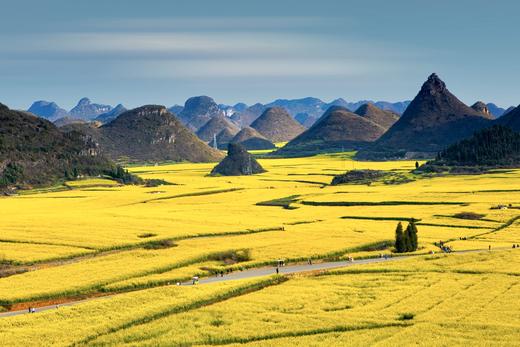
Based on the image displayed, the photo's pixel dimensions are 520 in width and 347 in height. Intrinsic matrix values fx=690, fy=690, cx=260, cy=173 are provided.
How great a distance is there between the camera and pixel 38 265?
88.9m

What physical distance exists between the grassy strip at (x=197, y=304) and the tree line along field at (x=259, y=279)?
0.14 metres

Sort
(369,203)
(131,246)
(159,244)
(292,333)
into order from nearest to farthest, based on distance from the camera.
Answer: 1. (292,333)
2. (131,246)
3. (159,244)
4. (369,203)

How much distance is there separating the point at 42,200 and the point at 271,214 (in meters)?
69.9

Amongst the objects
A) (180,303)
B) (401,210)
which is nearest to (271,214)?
(401,210)

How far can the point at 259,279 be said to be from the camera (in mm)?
79250

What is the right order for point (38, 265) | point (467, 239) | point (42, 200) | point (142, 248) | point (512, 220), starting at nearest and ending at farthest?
point (38, 265) → point (142, 248) → point (467, 239) → point (512, 220) → point (42, 200)

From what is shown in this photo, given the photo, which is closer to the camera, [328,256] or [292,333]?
[292,333]

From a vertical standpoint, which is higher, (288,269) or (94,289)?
(94,289)

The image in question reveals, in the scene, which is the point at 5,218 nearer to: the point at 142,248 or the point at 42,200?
the point at 142,248

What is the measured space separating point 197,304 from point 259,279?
12715 millimetres

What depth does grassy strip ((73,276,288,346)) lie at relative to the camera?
5788 cm

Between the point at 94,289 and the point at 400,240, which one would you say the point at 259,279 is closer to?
the point at 94,289

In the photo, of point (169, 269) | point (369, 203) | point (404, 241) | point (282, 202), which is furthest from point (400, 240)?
point (282, 202)

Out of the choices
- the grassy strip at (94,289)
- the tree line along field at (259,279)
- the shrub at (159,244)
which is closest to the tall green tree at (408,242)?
the tree line along field at (259,279)
